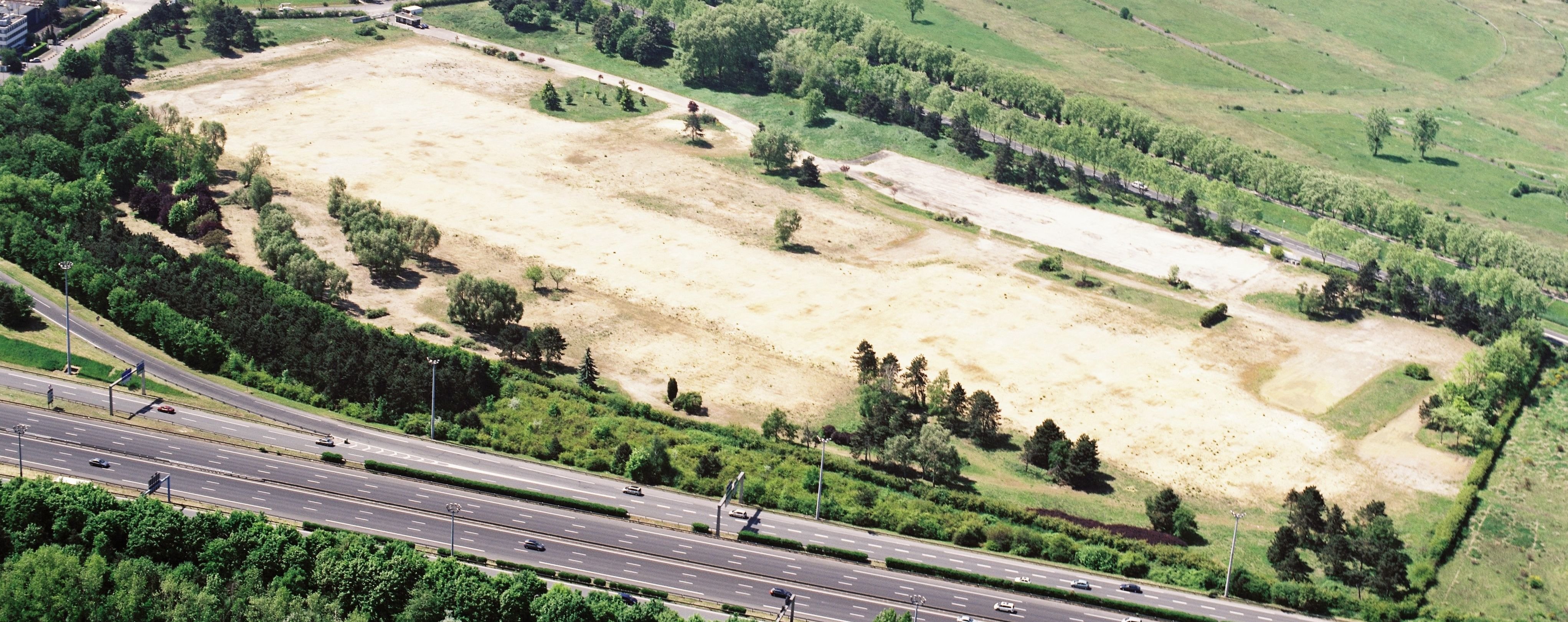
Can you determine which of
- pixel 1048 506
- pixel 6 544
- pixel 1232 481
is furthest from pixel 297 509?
pixel 1232 481

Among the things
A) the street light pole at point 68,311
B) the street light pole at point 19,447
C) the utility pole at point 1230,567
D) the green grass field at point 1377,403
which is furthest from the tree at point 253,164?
the green grass field at point 1377,403

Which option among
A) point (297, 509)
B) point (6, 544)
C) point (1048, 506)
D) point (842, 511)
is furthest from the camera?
point (1048, 506)

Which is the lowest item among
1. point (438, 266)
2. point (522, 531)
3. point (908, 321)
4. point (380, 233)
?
point (438, 266)

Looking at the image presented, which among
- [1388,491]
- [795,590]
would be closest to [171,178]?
[795,590]

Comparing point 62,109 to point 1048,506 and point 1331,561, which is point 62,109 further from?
point 1331,561

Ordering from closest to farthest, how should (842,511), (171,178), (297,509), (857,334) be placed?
(297,509) → (842,511) → (857,334) → (171,178)

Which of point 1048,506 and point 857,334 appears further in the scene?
point 857,334

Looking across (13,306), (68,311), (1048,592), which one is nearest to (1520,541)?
(1048,592)

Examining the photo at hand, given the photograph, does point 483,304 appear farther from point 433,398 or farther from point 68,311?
point 68,311
